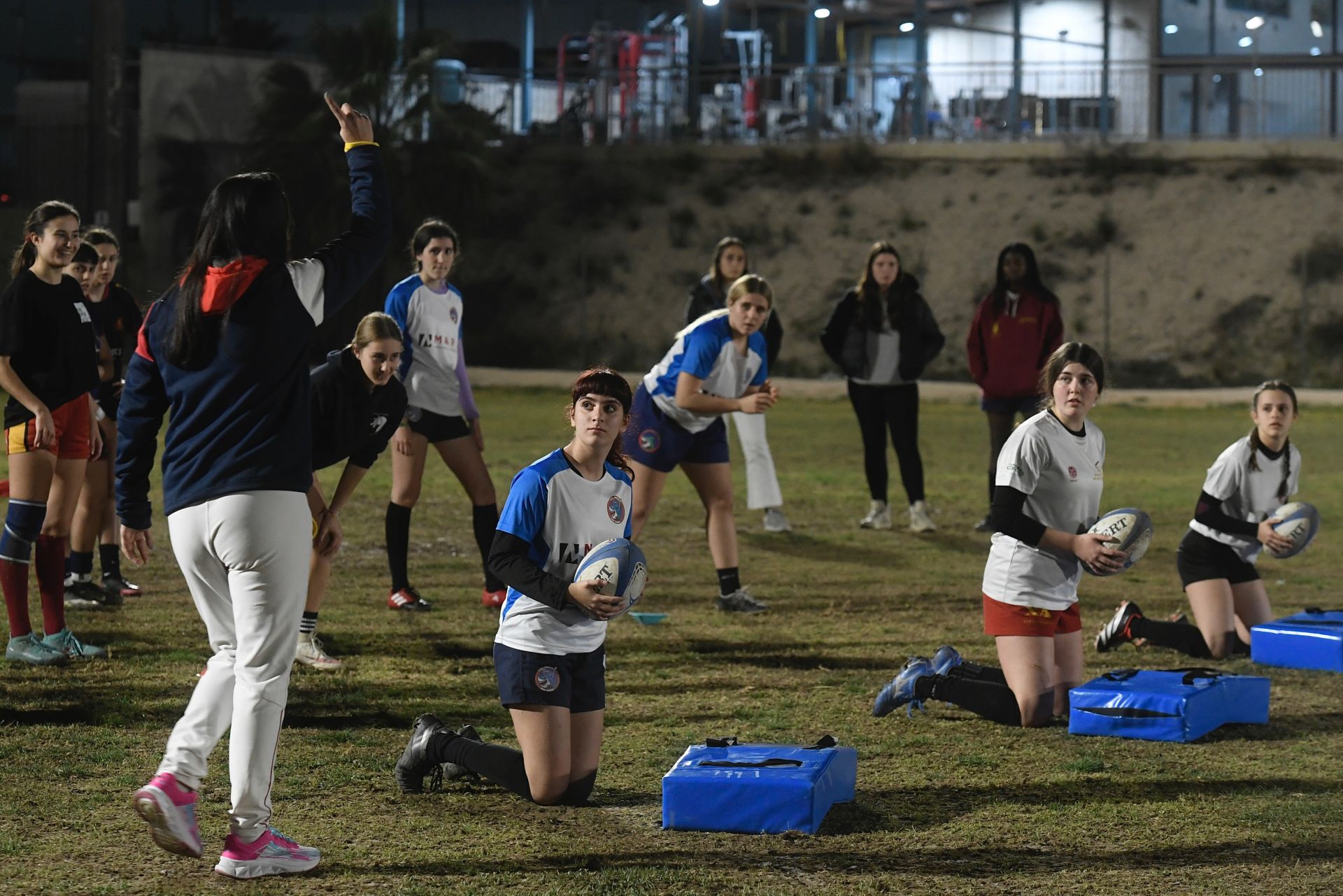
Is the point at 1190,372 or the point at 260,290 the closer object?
the point at 260,290

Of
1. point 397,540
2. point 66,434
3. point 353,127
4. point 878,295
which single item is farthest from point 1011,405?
point 353,127

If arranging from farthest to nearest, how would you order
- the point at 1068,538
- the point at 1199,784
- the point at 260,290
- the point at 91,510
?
1. the point at 91,510
2. the point at 1068,538
3. the point at 1199,784
4. the point at 260,290

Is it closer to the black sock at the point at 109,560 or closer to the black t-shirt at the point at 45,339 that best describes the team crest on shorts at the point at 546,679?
the black t-shirt at the point at 45,339

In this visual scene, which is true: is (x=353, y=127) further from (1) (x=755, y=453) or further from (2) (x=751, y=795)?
(1) (x=755, y=453)

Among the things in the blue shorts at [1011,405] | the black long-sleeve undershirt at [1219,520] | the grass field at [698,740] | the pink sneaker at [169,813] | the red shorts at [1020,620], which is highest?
the blue shorts at [1011,405]

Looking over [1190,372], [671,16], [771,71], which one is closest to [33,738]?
[1190,372]

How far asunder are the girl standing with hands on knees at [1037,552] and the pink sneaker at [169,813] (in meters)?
2.91

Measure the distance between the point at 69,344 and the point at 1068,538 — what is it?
4157 mm

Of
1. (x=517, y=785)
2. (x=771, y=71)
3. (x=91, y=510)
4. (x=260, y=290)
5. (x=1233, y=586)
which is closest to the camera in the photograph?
(x=260, y=290)

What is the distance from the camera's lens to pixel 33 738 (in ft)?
18.2

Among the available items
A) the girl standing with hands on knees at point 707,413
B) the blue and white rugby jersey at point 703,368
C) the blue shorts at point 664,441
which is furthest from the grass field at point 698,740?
Answer: the blue and white rugby jersey at point 703,368

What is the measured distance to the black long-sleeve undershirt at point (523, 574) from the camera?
184 inches

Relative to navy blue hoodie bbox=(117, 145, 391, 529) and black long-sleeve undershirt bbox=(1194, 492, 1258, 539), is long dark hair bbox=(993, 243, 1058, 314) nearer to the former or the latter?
black long-sleeve undershirt bbox=(1194, 492, 1258, 539)

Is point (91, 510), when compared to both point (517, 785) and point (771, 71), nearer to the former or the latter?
point (517, 785)
